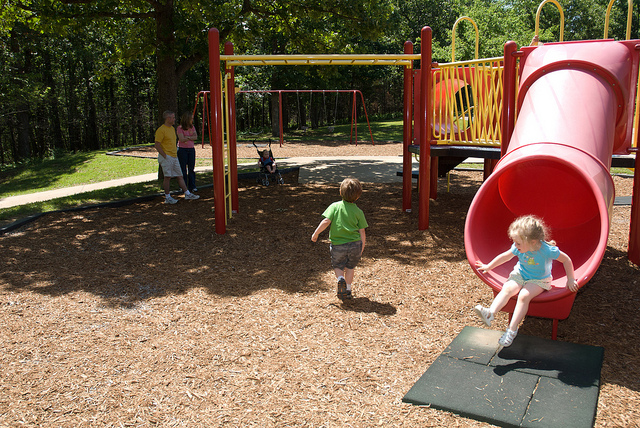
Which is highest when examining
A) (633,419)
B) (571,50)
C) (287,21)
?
(287,21)

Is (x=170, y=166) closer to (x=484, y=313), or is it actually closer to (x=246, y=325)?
(x=246, y=325)

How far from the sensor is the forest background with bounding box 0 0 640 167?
11.5 meters

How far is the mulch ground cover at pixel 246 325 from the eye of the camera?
334cm

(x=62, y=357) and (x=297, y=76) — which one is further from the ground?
(x=297, y=76)

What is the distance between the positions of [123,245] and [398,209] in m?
4.31

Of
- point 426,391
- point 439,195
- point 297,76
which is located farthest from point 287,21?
point 297,76

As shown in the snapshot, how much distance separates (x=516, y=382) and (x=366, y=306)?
5.68 ft

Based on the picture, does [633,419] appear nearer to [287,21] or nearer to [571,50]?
[571,50]

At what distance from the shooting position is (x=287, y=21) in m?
12.9

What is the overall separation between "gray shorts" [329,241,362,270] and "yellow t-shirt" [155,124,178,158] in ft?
17.7

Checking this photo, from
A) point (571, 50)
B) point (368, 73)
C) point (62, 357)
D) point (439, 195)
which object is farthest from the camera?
point (368, 73)

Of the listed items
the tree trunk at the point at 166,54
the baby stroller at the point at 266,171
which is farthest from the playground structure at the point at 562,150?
the tree trunk at the point at 166,54

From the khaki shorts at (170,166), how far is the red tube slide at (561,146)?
5.92 metres

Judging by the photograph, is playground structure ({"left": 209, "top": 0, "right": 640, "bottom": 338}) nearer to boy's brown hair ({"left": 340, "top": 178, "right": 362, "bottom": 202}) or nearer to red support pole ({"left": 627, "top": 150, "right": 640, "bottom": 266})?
red support pole ({"left": 627, "top": 150, "right": 640, "bottom": 266})
